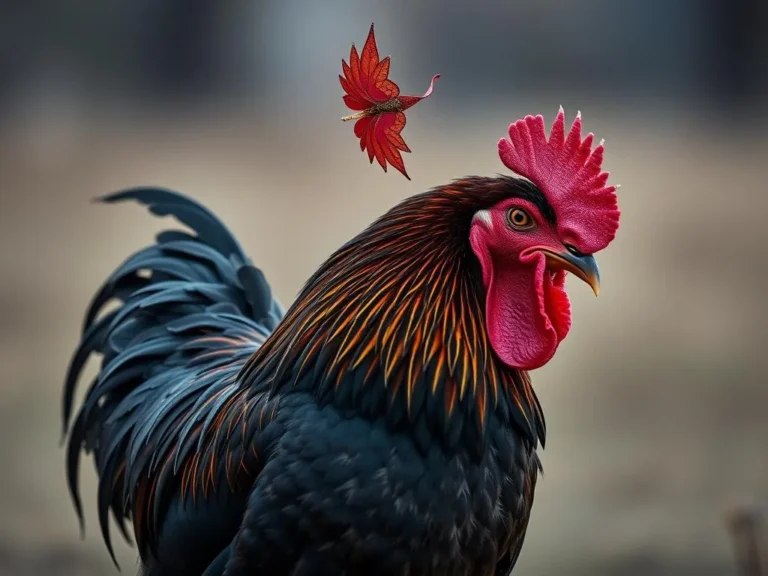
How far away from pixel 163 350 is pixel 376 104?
1.04m

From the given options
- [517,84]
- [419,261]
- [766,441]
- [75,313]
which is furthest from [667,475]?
[517,84]

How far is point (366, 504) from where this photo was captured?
2260mm

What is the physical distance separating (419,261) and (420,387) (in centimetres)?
27

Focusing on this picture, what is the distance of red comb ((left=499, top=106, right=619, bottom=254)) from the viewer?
238 cm

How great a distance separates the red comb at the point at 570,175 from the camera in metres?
2.38

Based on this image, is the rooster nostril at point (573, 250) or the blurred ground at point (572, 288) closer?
the rooster nostril at point (573, 250)

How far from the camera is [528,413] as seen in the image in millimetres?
2480

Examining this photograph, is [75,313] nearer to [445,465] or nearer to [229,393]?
[229,393]

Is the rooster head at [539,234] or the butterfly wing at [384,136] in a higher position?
the butterfly wing at [384,136]

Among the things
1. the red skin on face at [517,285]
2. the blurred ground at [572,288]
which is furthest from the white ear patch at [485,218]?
the blurred ground at [572,288]

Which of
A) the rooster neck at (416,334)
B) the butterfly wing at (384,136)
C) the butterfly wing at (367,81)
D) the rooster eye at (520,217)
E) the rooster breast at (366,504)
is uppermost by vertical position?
the butterfly wing at (367,81)

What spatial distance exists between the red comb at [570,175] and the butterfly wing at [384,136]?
22 cm

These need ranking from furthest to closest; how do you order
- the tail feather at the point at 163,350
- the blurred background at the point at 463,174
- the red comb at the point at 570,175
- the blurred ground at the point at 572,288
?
the blurred background at the point at 463,174, the blurred ground at the point at 572,288, the tail feather at the point at 163,350, the red comb at the point at 570,175

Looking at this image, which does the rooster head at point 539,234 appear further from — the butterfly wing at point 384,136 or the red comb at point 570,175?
the butterfly wing at point 384,136
